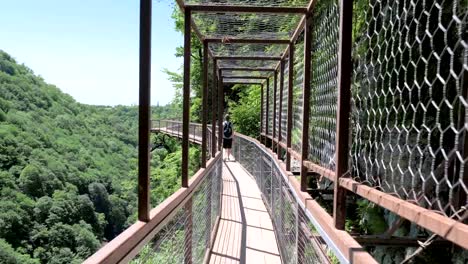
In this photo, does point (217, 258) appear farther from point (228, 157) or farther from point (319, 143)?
point (228, 157)

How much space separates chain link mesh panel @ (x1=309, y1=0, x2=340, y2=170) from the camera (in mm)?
2930

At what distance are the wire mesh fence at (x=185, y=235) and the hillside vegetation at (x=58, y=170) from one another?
2292cm

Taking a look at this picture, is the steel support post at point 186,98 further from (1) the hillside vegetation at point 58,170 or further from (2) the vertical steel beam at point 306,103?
(1) the hillside vegetation at point 58,170

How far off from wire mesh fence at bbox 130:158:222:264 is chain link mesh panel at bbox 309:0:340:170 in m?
0.97

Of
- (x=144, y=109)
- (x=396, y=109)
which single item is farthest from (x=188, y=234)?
(x=396, y=109)

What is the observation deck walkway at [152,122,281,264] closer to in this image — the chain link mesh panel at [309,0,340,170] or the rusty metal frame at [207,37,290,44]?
the chain link mesh panel at [309,0,340,170]

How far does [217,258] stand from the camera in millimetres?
4750

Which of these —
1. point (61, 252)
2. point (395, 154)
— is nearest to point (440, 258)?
point (395, 154)

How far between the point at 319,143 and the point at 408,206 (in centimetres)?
216

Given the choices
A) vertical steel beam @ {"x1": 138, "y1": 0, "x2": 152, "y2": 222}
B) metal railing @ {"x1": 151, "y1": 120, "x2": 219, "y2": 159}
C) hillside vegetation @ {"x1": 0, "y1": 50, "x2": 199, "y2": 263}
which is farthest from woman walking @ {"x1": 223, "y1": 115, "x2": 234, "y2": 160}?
hillside vegetation @ {"x1": 0, "y1": 50, "x2": 199, "y2": 263}

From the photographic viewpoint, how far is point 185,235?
10.3 feet

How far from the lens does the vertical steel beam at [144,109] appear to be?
2.11m

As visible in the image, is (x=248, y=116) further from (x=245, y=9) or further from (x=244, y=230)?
(x=245, y=9)

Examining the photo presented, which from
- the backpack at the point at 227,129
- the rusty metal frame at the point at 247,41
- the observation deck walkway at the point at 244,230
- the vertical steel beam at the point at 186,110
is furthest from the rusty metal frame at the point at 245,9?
the backpack at the point at 227,129
